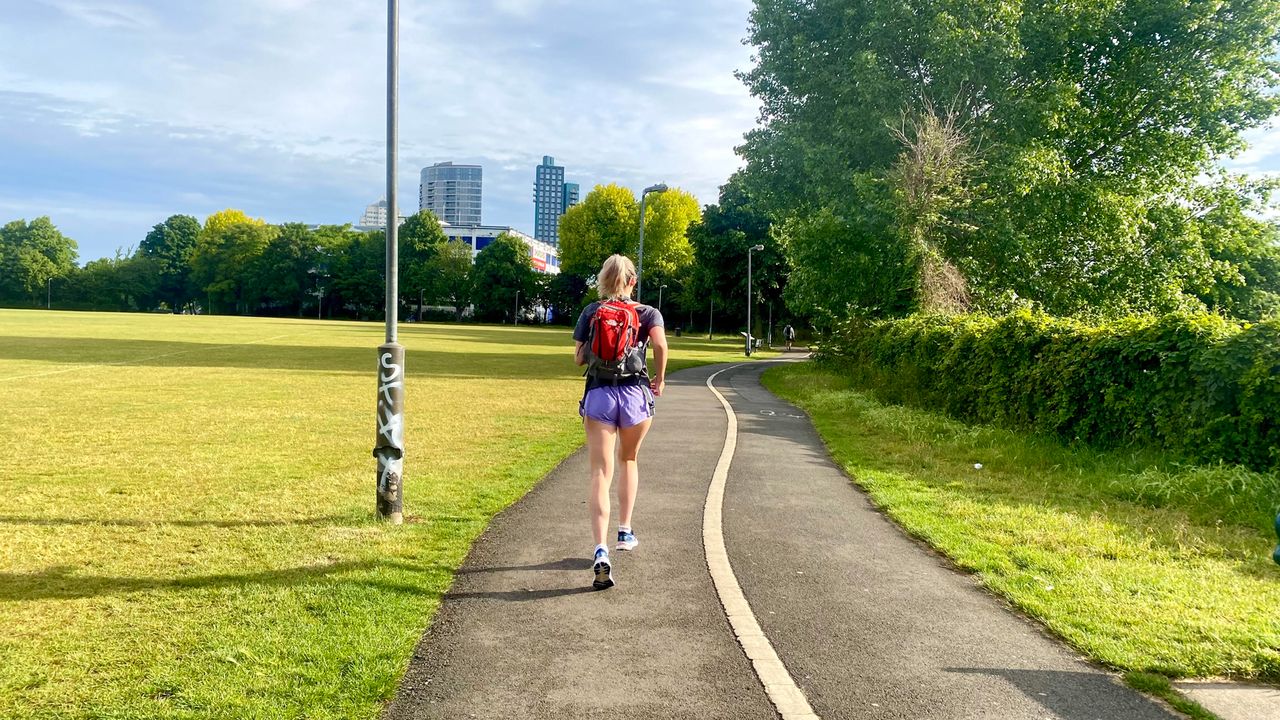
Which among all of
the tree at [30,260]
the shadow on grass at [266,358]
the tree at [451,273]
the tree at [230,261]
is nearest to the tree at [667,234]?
the tree at [451,273]

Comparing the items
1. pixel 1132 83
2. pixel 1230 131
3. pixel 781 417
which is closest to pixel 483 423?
pixel 781 417

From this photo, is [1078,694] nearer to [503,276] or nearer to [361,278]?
[503,276]

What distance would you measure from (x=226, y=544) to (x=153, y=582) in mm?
872

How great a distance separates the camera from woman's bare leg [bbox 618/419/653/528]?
517cm

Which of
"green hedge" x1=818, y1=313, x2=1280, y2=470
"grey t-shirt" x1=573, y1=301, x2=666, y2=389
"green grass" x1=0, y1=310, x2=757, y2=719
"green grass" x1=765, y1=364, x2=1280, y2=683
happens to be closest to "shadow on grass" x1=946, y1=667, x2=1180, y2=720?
"green grass" x1=765, y1=364, x2=1280, y2=683

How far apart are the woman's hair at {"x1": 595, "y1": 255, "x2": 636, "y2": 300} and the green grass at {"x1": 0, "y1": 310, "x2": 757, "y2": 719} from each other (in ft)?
6.44

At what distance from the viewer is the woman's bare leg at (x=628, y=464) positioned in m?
5.17

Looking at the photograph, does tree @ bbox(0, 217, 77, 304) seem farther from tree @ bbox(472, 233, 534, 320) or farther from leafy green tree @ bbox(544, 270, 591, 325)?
leafy green tree @ bbox(544, 270, 591, 325)

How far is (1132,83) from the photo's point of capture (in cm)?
2322

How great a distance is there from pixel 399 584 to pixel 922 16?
22709 mm

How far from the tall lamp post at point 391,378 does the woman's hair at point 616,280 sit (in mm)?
1970

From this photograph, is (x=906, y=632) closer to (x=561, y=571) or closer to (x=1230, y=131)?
(x=561, y=571)

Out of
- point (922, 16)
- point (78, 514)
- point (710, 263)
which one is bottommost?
point (78, 514)

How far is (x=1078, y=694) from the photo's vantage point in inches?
140
